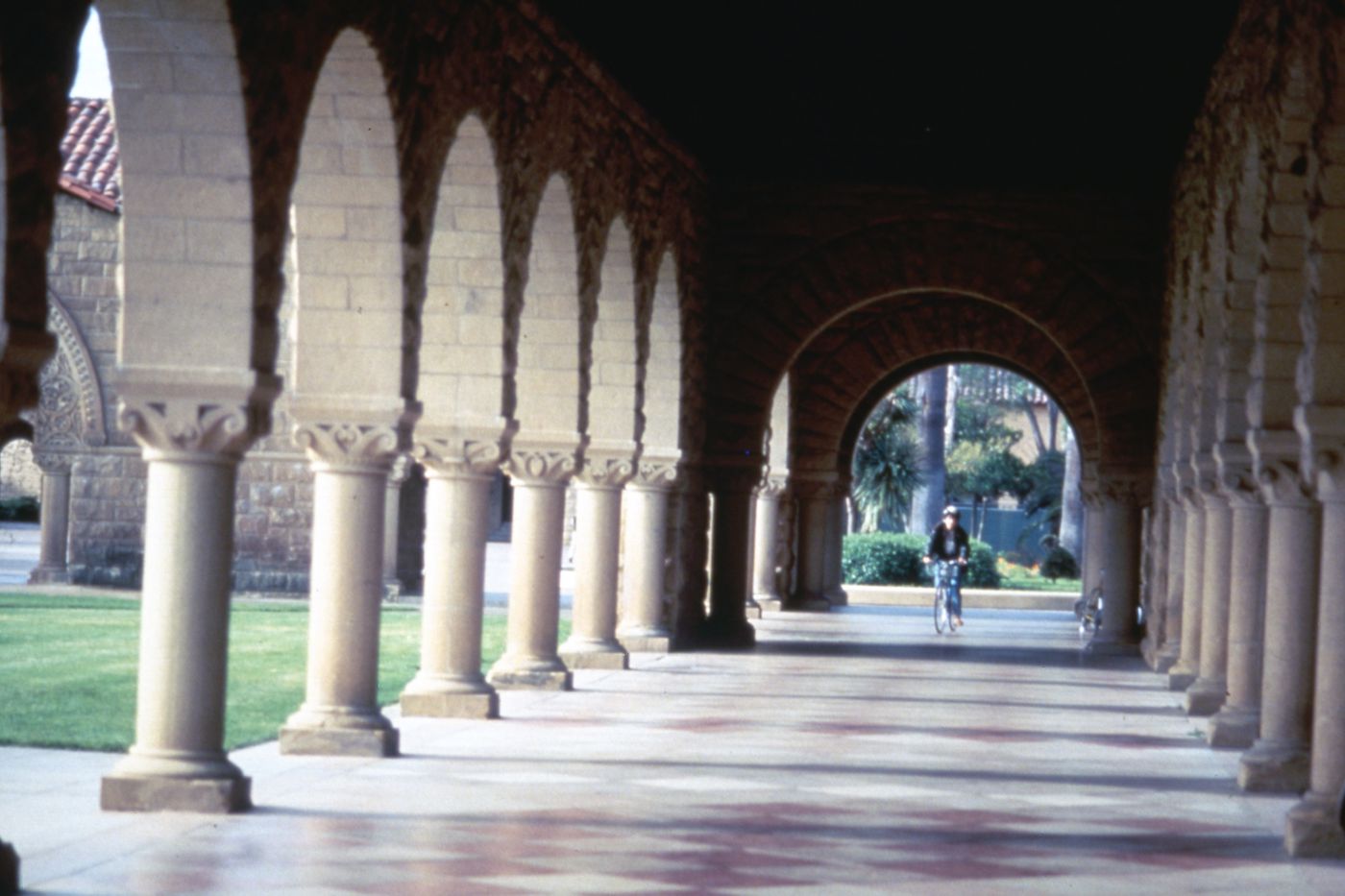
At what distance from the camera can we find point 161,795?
26.4 feet

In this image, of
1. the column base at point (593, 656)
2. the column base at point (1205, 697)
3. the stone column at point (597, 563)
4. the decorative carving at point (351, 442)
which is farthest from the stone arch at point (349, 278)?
the column base at point (593, 656)

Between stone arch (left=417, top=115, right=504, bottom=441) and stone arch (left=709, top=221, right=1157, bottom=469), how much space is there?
7656mm

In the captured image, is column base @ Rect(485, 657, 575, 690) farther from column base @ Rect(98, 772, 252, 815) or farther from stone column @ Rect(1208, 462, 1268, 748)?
column base @ Rect(98, 772, 252, 815)

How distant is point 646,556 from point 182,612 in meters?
10.0

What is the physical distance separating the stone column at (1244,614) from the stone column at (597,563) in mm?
5549

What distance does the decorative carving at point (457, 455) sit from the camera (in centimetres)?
1202

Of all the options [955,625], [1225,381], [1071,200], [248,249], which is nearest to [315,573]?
[248,249]

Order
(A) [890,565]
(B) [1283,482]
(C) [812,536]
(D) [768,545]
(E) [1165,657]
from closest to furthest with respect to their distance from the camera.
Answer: (B) [1283,482]
(E) [1165,657]
(D) [768,545]
(C) [812,536]
(A) [890,565]

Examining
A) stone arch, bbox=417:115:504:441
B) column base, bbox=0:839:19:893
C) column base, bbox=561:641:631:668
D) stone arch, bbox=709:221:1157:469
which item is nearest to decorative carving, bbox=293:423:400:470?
stone arch, bbox=417:115:504:441

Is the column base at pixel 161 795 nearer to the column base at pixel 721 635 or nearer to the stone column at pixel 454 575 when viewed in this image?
the stone column at pixel 454 575

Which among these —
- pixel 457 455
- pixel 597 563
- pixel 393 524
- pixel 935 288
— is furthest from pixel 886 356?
pixel 457 455

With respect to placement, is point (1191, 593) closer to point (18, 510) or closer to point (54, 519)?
point (54, 519)

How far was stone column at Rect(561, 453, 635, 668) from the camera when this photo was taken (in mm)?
16047

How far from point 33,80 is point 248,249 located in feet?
5.99
